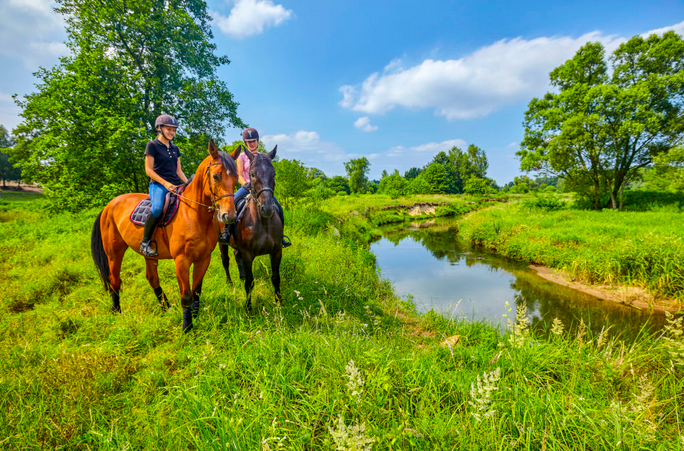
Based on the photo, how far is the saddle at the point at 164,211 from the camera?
151 inches

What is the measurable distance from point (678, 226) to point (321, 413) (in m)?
16.4

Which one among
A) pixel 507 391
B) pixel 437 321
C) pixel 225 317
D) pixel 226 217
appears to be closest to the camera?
pixel 507 391

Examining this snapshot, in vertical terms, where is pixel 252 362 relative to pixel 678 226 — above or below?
below

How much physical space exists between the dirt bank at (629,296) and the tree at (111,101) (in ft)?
52.9

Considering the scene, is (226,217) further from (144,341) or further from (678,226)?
(678,226)

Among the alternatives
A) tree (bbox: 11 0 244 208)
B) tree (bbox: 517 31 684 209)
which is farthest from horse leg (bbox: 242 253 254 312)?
tree (bbox: 517 31 684 209)

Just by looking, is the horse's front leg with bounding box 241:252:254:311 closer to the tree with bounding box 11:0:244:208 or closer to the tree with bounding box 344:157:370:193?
the tree with bounding box 11:0:244:208

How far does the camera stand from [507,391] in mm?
2252

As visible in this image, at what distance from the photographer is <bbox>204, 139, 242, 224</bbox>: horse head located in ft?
11.0

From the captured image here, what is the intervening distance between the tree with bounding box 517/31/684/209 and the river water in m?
10.8

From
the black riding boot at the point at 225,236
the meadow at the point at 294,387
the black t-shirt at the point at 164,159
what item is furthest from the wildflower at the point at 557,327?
the black t-shirt at the point at 164,159

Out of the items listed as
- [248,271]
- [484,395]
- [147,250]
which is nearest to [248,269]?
[248,271]

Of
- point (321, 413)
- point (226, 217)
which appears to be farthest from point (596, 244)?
point (226, 217)

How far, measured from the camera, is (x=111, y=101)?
9625mm
